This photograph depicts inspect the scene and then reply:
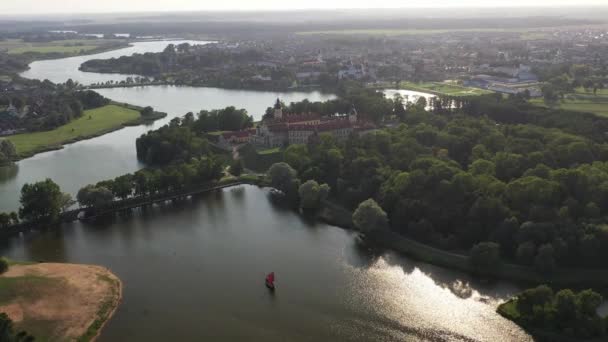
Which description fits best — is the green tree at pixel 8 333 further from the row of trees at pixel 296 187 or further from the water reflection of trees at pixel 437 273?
the row of trees at pixel 296 187

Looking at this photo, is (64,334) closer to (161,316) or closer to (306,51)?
(161,316)

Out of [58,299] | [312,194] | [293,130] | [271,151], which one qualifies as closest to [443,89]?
[293,130]

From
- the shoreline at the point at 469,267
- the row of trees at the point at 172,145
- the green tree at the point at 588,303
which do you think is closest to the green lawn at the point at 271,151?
the row of trees at the point at 172,145

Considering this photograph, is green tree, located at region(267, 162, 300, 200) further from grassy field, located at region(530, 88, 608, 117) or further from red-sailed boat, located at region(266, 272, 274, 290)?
grassy field, located at region(530, 88, 608, 117)

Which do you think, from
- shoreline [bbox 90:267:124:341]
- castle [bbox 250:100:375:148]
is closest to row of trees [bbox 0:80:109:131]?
castle [bbox 250:100:375:148]

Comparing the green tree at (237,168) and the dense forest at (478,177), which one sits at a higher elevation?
the dense forest at (478,177)

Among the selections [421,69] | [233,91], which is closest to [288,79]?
[233,91]
